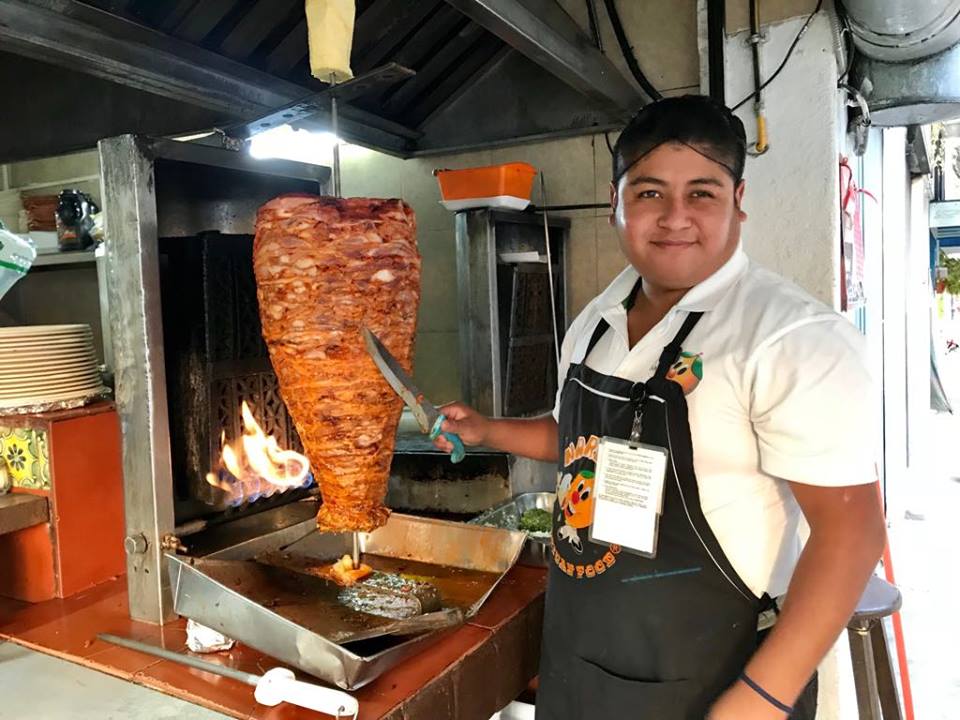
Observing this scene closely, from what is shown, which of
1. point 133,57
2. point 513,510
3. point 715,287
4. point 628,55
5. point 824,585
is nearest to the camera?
point 824,585

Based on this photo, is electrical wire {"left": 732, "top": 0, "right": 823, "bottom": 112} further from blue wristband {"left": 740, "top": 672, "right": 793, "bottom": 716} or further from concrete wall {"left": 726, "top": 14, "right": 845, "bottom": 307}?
blue wristband {"left": 740, "top": 672, "right": 793, "bottom": 716}

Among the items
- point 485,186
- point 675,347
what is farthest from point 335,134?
point 485,186

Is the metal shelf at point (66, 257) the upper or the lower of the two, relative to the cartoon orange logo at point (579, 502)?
upper

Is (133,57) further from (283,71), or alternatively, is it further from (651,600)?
(651,600)

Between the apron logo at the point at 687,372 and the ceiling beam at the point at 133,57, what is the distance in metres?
1.38

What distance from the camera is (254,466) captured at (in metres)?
1.90

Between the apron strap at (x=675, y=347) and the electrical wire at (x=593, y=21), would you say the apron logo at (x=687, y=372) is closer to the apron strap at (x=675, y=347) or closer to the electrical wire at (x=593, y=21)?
the apron strap at (x=675, y=347)

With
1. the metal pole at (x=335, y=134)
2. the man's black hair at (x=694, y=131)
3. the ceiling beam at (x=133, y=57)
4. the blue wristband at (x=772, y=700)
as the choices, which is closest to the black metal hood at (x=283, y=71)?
the ceiling beam at (x=133, y=57)

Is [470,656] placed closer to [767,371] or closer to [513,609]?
[513,609]

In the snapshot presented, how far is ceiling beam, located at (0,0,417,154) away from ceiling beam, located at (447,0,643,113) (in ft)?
2.32

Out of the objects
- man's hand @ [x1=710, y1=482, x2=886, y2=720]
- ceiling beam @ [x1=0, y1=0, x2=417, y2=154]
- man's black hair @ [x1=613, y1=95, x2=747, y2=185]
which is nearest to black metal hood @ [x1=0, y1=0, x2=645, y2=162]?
ceiling beam @ [x1=0, y1=0, x2=417, y2=154]

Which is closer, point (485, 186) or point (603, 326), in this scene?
point (603, 326)

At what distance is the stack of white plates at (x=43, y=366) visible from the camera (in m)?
1.87

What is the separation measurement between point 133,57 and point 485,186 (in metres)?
1.45
